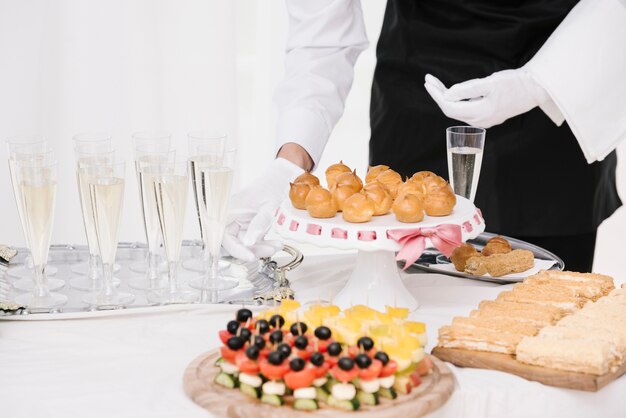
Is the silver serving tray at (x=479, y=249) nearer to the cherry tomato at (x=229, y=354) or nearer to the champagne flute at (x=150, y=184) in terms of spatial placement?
the champagne flute at (x=150, y=184)

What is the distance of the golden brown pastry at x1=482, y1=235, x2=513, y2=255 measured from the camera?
199cm

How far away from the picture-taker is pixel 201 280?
183 cm

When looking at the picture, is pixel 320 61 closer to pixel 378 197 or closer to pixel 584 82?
pixel 584 82

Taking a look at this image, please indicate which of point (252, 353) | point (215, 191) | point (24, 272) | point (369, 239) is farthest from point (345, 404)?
point (24, 272)

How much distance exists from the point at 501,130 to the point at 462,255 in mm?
723

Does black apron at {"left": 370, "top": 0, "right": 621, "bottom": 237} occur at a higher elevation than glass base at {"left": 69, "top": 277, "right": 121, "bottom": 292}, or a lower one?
higher

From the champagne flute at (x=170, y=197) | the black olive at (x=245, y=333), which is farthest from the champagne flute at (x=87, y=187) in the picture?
the black olive at (x=245, y=333)

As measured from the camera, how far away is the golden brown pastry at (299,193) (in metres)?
1.74

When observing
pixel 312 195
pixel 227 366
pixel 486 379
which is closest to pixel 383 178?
pixel 312 195

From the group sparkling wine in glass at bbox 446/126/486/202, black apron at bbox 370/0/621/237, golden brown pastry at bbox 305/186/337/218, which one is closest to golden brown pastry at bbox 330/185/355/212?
golden brown pastry at bbox 305/186/337/218

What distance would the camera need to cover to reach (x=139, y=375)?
1433 millimetres

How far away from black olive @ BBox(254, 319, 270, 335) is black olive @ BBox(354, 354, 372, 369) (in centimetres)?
17

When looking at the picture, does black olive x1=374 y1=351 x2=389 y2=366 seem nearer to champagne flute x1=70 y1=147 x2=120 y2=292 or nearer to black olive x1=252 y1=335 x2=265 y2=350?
black olive x1=252 y1=335 x2=265 y2=350

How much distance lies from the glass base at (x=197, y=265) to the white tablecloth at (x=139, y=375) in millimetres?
228
